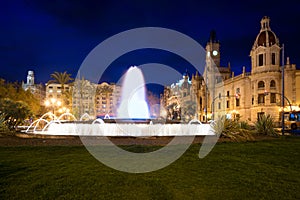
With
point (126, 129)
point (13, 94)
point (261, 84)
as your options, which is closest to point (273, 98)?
point (261, 84)

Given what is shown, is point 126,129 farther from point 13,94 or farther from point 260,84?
point 260,84

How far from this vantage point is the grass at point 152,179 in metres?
5.21

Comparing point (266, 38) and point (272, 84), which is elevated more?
point (266, 38)

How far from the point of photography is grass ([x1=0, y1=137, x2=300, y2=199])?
5207 millimetres

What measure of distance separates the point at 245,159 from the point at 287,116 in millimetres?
34069

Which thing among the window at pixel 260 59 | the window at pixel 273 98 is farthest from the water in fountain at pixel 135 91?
the window at pixel 273 98

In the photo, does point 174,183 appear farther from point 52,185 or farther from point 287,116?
point 287,116

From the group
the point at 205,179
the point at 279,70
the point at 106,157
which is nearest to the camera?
the point at 205,179

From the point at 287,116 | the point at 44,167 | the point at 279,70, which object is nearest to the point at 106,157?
the point at 44,167

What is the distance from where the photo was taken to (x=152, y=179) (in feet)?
20.7

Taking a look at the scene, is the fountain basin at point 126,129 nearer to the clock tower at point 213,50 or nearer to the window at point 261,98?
the window at point 261,98

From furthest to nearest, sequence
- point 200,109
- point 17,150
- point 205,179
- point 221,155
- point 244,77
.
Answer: point 200,109, point 244,77, point 17,150, point 221,155, point 205,179

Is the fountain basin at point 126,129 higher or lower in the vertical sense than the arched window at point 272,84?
lower

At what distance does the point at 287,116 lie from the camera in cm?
3834
